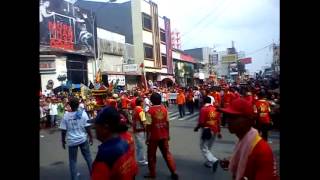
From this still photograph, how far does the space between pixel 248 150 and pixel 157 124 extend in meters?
5.04

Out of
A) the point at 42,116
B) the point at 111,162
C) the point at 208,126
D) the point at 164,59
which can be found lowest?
the point at 42,116

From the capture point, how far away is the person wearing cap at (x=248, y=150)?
2.90m

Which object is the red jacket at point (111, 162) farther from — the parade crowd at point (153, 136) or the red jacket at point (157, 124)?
the red jacket at point (157, 124)

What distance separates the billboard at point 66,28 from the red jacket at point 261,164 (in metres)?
26.2

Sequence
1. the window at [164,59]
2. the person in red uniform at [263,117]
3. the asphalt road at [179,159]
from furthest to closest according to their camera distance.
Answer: the window at [164,59]
the person in red uniform at [263,117]
the asphalt road at [179,159]

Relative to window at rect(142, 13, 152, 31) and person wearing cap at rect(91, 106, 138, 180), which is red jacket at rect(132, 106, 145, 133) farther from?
window at rect(142, 13, 152, 31)

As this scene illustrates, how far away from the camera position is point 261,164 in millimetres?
2898

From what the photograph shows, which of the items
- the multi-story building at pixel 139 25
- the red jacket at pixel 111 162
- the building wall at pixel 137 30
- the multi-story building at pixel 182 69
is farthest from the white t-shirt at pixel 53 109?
the multi-story building at pixel 182 69

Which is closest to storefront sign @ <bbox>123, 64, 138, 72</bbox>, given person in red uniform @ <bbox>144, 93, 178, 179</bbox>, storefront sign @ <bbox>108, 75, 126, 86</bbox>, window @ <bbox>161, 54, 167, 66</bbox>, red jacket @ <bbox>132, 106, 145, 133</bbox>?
storefront sign @ <bbox>108, 75, 126, 86</bbox>

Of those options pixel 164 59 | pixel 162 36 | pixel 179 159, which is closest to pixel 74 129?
pixel 179 159

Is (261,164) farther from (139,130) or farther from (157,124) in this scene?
(139,130)
